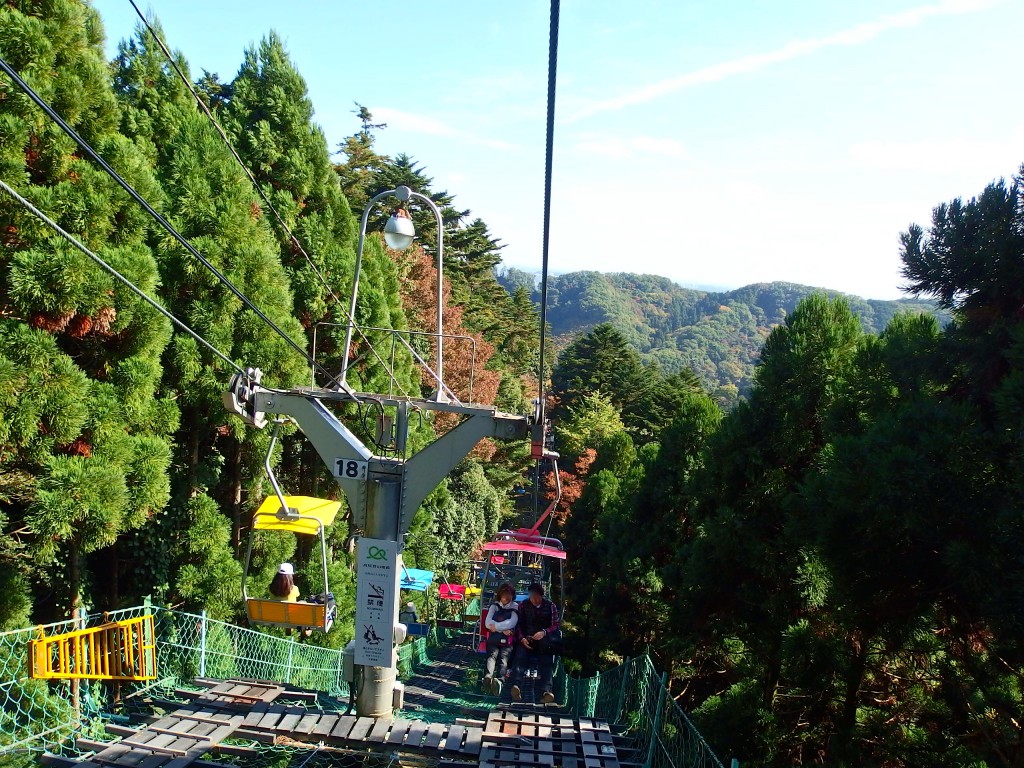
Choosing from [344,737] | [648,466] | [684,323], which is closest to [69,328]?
[344,737]

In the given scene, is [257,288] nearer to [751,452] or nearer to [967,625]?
[751,452]

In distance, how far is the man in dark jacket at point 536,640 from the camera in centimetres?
990

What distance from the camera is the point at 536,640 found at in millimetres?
9914

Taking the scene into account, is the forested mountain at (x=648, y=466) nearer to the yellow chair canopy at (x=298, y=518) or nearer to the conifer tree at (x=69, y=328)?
the conifer tree at (x=69, y=328)

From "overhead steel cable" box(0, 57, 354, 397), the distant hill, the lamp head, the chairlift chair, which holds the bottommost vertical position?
the chairlift chair

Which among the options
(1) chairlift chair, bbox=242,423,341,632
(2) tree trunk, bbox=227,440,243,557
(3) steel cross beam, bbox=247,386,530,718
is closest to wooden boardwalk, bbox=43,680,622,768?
(3) steel cross beam, bbox=247,386,530,718

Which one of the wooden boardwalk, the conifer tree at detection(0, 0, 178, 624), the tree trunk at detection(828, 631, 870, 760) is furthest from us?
the conifer tree at detection(0, 0, 178, 624)

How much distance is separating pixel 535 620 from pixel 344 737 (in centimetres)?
412

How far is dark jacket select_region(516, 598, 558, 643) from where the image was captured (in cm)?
1018

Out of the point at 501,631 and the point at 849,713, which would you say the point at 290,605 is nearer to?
the point at 501,631

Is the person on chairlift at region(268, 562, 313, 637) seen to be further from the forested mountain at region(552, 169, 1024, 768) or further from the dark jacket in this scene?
the forested mountain at region(552, 169, 1024, 768)

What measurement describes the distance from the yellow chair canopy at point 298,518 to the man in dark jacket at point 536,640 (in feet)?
8.92

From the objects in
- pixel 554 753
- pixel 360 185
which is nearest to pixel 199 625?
pixel 554 753

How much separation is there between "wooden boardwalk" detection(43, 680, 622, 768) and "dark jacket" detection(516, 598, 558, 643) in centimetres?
300
